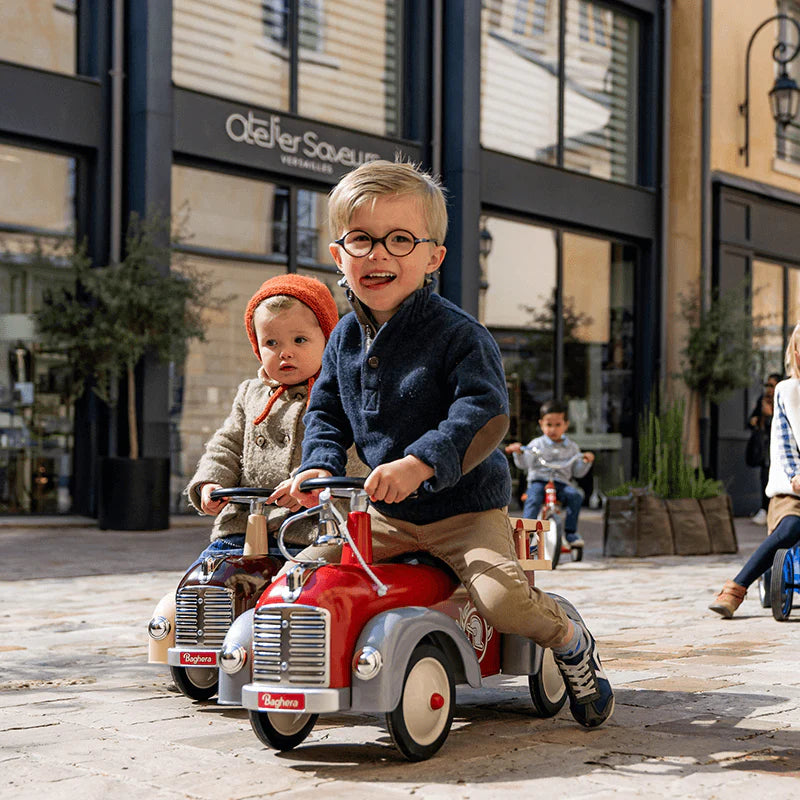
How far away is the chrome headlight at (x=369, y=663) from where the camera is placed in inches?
121

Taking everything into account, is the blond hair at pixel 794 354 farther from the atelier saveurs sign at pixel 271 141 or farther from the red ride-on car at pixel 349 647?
the atelier saveurs sign at pixel 271 141

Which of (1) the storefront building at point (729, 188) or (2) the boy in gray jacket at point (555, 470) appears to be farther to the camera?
(1) the storefront building at point (729, 188)

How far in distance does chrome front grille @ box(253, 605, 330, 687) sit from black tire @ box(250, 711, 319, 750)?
133 millimetres

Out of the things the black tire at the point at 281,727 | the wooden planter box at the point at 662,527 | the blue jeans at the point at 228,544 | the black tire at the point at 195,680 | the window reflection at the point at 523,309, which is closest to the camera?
the black tire at the point at 281,727

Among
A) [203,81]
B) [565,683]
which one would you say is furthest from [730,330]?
[565,683]

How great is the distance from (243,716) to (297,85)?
37.2ft

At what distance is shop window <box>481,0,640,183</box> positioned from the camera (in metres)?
16.0

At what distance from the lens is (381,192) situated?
3.40 m

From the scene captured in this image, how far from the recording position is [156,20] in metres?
12.7

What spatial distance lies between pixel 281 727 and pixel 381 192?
55.6 inches

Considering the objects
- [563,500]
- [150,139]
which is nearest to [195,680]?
[563,500]

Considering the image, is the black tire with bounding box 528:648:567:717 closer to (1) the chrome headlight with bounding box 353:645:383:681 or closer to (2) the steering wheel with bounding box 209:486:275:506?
(1) the chrome headlight with bounding box 353:645:383:681

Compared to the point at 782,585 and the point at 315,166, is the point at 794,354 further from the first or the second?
the point at 315,166

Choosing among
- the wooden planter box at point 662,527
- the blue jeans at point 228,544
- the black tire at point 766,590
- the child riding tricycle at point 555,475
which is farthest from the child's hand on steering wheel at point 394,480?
the wooden planter box at point 662,527
